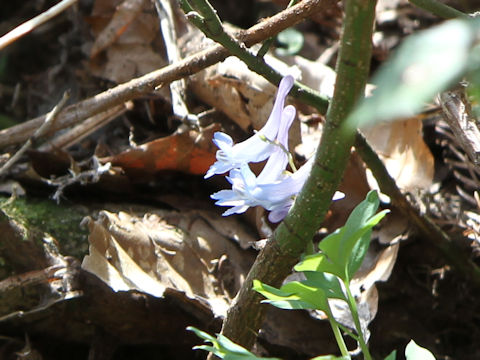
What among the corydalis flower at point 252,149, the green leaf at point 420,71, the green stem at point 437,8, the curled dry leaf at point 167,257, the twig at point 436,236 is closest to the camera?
the green leaf at point 420,71

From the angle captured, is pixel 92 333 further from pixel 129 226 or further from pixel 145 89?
pixel 145 89

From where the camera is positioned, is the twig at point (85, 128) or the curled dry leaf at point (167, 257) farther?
the twig at point (85, 128)

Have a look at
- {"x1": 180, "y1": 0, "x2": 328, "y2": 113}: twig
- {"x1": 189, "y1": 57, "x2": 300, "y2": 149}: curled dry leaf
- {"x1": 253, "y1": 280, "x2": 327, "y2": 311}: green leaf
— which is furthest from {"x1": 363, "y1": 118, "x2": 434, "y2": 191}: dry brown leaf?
{"x1": 253, "y1": 280, "x2": 327, "y2": 311}: green leaf

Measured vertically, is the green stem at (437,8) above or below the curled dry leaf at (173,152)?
above

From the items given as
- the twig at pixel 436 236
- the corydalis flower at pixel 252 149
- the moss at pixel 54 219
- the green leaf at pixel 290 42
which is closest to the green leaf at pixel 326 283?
the corydalis flower at pixel 252 149

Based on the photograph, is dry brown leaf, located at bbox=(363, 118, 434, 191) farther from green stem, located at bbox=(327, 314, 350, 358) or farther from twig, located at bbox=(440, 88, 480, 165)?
green stem, located at bbox=(327, 314, 350, 358)

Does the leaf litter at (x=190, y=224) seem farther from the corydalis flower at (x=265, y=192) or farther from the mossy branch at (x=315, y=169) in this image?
the corydalis flower at (x=265, y=192)

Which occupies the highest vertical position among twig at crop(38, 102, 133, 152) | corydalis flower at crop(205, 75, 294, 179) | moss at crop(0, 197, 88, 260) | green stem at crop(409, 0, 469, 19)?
green stem at crop(409, 0, 469, 19)
